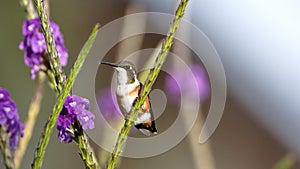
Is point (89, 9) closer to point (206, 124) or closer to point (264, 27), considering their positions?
point (264, 27)

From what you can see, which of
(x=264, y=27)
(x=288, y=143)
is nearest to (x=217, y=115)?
(x=264, y=27)

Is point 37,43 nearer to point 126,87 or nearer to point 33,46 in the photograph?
point 33,46

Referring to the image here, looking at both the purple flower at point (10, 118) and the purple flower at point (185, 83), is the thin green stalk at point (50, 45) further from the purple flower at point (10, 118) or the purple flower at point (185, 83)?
the purple flower at point (185, 83)

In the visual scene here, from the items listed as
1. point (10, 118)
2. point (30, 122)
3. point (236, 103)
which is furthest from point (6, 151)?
point (236, 103)

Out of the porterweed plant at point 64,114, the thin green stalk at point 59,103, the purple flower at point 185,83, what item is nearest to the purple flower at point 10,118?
the porterweed plant at point 64,114

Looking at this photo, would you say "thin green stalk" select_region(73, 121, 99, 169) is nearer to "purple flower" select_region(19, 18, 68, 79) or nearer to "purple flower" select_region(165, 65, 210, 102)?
"purple flower" select_region(19, 18, 68, 79)
